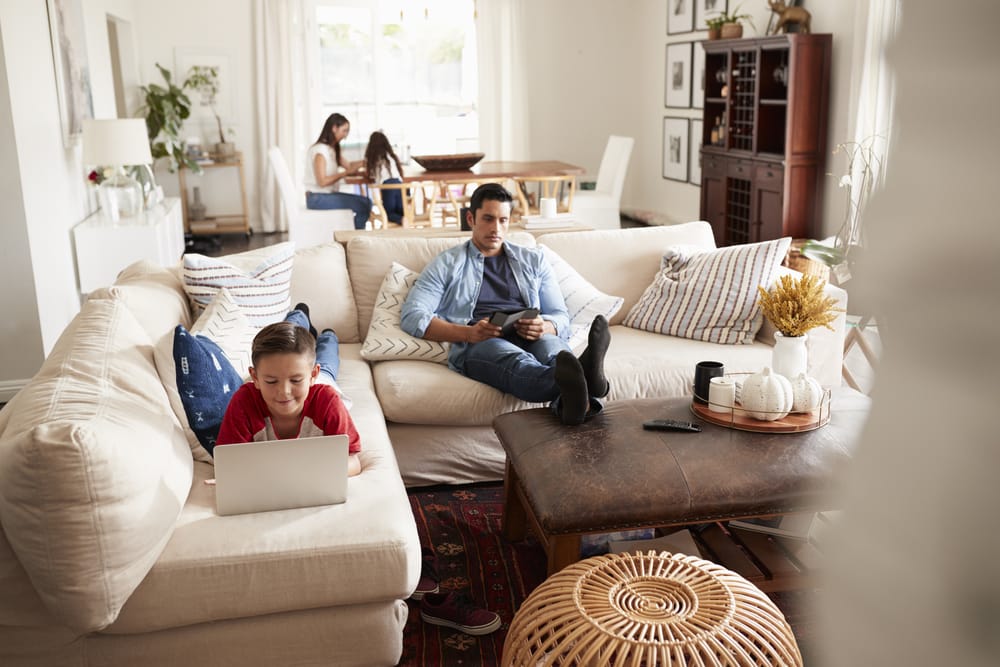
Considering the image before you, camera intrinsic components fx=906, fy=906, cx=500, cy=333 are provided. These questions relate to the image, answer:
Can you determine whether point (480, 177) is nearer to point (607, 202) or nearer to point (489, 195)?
point (607, 202)

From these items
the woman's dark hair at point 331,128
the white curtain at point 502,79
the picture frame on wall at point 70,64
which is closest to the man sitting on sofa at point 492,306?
the picture frame on wall at point 70,64

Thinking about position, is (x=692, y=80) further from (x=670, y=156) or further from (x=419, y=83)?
(x=419, y=83)

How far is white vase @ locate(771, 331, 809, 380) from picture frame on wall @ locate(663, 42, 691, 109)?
5.73 metres

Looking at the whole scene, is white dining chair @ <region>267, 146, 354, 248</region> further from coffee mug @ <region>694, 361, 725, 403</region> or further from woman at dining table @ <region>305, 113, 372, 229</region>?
coffee mug @ <region>694, 361, 725, 403</region>

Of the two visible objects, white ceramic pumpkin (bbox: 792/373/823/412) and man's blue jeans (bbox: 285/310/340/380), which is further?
man's blue jeans (bbox: 285/310/340/380)

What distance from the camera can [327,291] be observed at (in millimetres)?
3391

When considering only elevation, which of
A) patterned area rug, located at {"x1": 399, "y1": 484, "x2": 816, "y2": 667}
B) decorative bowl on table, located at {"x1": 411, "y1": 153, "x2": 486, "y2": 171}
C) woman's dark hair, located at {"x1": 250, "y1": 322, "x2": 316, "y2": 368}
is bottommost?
patterned area rug, located at {"x1": 399, "y1": 484, "x2": 816, "y2": 667}

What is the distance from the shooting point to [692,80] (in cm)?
792

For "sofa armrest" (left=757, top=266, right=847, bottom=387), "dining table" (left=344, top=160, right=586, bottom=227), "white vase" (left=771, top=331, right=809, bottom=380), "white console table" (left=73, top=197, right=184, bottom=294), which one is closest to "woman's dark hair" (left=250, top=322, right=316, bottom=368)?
"white vase" (left=771, top=331, right=809, bottom=380)

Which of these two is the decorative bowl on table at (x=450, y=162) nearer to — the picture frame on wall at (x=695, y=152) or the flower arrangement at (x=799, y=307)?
the picture frame on wall at (x=695, y=152)

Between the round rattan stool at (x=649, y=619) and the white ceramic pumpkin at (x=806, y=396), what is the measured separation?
3.11 feet

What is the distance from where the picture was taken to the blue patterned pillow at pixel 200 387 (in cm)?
220

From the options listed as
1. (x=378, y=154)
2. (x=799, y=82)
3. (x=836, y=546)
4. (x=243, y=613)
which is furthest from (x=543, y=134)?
(x=836, y=546)

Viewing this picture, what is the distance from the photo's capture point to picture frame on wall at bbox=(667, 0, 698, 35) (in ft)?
26.0
